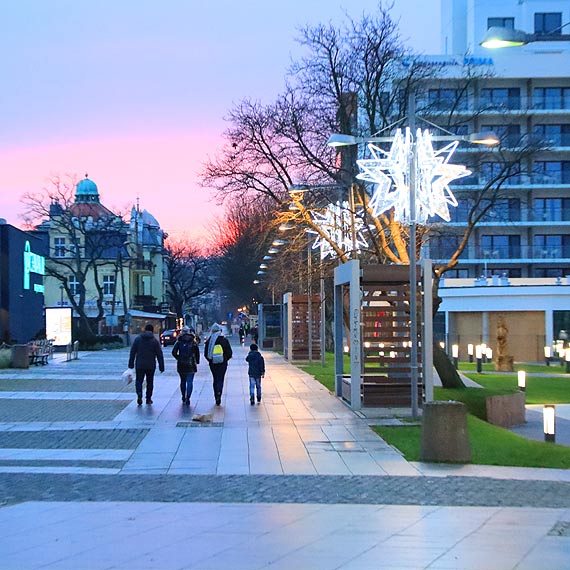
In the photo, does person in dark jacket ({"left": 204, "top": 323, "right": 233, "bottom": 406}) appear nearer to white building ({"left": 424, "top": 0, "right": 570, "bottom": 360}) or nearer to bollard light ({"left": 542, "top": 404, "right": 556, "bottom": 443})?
bollard light ({"left": 542, "top": 404, "right": 556, "bottom": 443})

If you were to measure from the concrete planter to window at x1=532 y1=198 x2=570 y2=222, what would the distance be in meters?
43.4

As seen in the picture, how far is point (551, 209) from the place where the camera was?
61969mm

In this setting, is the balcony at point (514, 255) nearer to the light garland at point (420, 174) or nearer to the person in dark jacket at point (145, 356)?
the light garland at point (420, 174)

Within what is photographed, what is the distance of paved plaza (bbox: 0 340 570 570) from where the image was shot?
7.03 meters

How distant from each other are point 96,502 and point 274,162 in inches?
914

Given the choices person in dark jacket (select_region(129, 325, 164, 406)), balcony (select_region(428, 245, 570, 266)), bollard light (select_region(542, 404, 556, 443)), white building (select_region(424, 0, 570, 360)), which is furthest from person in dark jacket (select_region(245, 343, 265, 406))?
balcony (select_region(428, 245, 570, 266))

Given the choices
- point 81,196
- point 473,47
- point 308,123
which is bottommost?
point 308,123

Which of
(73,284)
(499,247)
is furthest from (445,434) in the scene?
(73,284)

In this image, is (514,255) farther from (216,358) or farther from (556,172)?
(216,358)

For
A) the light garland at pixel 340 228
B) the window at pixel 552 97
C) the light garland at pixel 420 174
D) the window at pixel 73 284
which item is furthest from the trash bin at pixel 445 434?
the window at pixel 73 284

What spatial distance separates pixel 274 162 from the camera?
3105 cm

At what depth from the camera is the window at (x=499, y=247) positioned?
202 feet

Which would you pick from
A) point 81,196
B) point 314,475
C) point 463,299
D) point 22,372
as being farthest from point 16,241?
point 81,196

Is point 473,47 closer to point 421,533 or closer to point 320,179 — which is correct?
point 320,179
